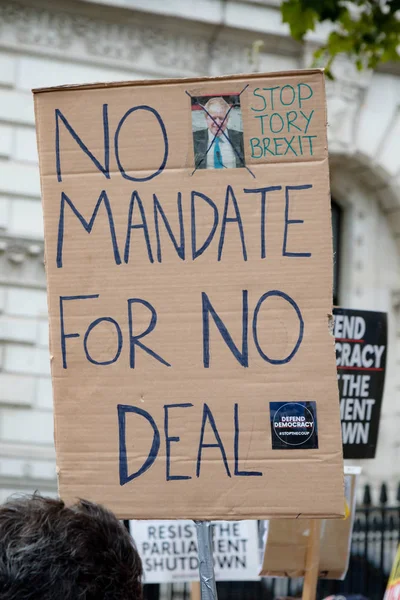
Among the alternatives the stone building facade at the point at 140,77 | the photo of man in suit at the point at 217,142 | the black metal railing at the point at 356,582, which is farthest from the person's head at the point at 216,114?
the stone building facade at the point at 140,77

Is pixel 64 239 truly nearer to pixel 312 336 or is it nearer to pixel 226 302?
pixel 226 302

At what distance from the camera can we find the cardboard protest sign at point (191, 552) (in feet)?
14.7

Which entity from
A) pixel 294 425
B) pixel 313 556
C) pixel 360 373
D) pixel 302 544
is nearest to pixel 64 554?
pixel 294 425

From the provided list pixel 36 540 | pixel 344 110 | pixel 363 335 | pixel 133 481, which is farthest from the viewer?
pixel 344 110

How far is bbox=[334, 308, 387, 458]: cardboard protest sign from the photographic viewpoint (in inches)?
142

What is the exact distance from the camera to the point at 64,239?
8.09ft

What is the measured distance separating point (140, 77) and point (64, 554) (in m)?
8.50

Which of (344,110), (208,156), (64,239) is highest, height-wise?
(344,110)

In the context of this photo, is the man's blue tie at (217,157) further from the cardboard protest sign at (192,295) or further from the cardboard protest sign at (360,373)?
the cardboard protest sign at (360,373)

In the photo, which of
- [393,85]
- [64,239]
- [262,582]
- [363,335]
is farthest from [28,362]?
[64,239]

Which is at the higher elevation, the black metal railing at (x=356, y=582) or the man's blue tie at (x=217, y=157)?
the man's blue tie at (x=217, y=157)

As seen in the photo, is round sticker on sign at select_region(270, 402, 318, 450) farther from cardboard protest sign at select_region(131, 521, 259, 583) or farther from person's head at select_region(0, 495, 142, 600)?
cardboard protest sign at select_region(131, 521, 259, 583)

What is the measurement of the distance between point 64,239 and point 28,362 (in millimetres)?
6775

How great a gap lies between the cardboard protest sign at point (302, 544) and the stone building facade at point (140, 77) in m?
5.66
